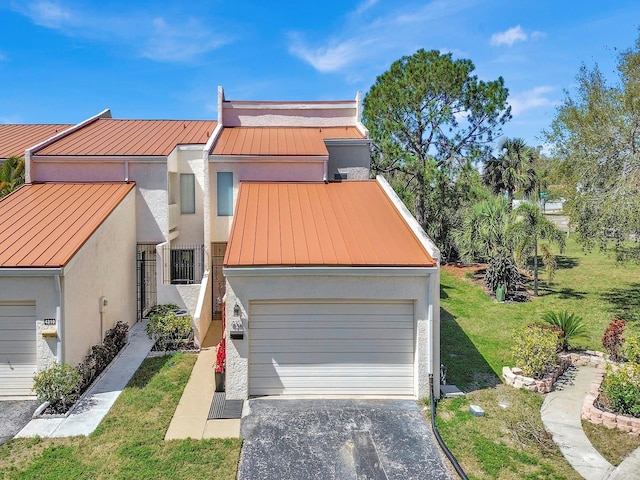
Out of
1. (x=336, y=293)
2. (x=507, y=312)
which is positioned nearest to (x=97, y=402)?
(x=336, y=293)

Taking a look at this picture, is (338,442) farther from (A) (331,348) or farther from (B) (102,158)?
(B) (102,158)

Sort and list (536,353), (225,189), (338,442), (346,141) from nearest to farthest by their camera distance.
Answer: (338,442) → (536,353) → (225,189) → (346,141)

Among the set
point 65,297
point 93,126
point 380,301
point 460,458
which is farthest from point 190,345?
point 93,126

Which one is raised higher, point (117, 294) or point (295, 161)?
point (295, 161)

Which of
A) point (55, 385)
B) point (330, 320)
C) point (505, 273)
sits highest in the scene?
point (330, 320)

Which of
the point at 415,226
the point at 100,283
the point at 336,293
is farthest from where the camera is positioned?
the point at 100,283

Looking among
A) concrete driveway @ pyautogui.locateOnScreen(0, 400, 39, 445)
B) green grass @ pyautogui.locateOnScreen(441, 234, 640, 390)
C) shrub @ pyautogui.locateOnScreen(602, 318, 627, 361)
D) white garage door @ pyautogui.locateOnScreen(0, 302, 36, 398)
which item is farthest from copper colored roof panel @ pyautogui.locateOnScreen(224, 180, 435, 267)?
shrub @ pyautogui.locateOnScreen(602, 318, 627, 361)

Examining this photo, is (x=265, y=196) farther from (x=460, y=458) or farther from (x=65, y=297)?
(x=460, y=458)
